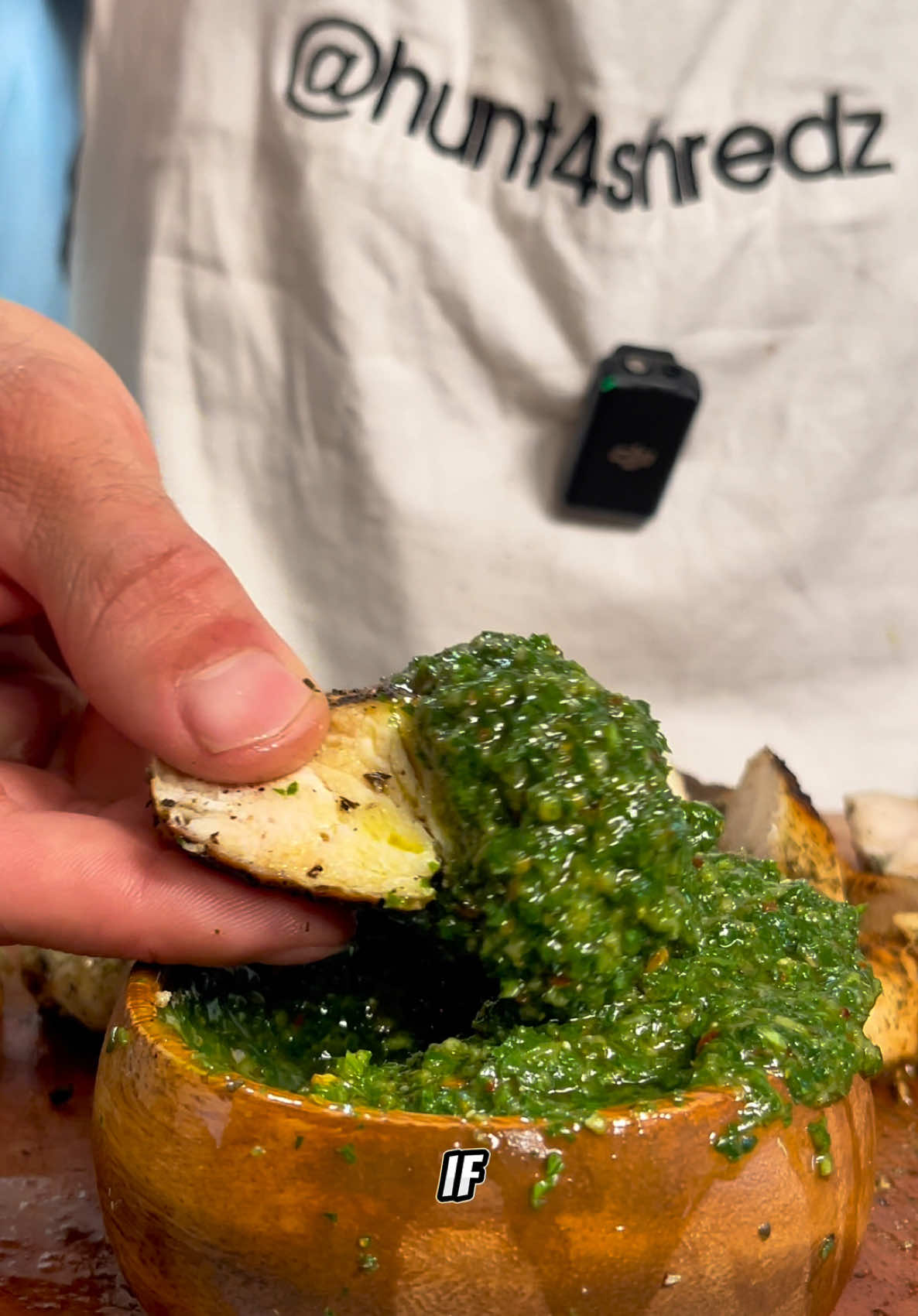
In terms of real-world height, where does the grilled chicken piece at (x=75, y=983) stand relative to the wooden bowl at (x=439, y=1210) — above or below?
below

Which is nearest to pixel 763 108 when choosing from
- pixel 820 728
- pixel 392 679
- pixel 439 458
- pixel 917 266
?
pixel 917 266

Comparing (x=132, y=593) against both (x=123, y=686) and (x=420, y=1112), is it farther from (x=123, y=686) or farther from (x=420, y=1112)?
(x=420, y=1112)

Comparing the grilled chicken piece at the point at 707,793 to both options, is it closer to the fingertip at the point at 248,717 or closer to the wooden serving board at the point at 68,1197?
the wooden serving board at the point at 68,1197

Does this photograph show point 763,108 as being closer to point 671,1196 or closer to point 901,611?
point 901,611

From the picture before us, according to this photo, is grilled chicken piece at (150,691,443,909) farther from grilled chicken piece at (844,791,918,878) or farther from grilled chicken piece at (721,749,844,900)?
grilled chicken piece at (844,791,918,878)

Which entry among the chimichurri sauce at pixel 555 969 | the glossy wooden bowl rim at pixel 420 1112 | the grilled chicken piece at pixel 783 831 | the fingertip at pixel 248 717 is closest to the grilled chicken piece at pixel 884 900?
the grilled chicken piece at pixel 783 831
